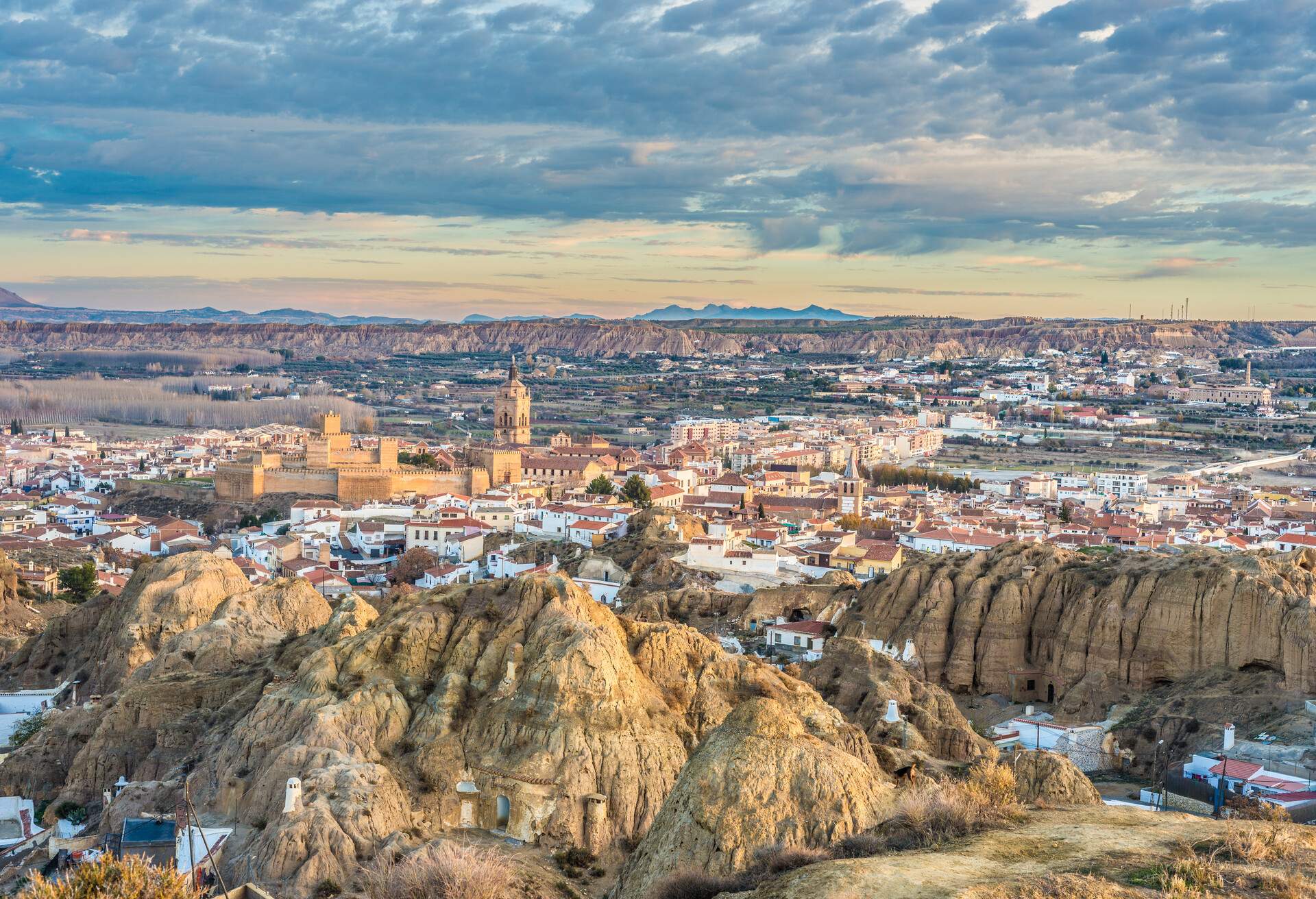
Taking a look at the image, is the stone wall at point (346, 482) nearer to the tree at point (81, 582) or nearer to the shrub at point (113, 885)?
the tree at point (81, 582)

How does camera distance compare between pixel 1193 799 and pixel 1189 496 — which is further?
pixel 1189 496

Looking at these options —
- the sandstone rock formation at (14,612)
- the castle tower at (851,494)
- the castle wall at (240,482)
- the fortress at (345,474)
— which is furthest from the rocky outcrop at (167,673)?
the castle wall at (240,482)

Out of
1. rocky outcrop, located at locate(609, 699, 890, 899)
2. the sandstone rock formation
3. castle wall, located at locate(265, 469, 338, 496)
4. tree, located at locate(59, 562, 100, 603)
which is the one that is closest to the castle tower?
castle wall, located at locate(265, 469, 338, 496)

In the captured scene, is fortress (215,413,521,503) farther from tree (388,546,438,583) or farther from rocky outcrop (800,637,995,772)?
rocky outcrop (800,637,995,772)

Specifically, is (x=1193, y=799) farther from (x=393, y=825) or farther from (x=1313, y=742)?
(x=393, y=825)

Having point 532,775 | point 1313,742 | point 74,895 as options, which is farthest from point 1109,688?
point 74,895

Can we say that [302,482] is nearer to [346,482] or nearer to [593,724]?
[346,482]
